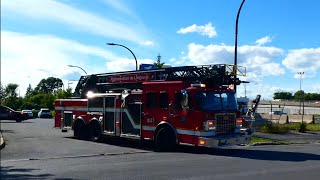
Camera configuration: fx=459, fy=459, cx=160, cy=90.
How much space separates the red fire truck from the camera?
1598 centimetres

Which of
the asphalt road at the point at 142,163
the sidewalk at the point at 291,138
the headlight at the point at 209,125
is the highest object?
the headlight at the point at 209,125

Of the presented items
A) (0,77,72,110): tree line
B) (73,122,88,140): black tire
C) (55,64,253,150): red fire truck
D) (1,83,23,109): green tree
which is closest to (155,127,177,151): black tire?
Result: (55,64,253,150): red fire truck

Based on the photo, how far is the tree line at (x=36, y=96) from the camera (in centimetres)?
8582

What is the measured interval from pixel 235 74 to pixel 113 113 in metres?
5.52

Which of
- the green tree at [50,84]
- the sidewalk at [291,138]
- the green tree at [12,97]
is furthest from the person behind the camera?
the green tree at [50,84]

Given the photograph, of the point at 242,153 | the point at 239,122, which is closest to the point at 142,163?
the point at 242,153

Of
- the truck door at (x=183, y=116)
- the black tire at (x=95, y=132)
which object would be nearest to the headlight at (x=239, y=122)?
the truck door at (x=183, y=116)

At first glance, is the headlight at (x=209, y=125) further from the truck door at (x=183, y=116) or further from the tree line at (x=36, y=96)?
the tree line at (x=36, y=96)

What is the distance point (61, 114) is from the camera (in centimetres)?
2338

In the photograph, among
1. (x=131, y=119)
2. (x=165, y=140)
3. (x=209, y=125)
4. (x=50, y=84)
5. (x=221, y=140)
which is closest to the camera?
(x=221, y=140)

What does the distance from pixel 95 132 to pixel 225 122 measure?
22.7 feet

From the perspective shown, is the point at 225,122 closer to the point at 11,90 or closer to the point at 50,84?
the point at 11,90

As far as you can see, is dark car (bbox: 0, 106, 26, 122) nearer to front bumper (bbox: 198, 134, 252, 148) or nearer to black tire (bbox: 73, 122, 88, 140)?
black tire (bbox: 73, 122, 88, 140)

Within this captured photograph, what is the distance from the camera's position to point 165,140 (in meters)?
16.9
